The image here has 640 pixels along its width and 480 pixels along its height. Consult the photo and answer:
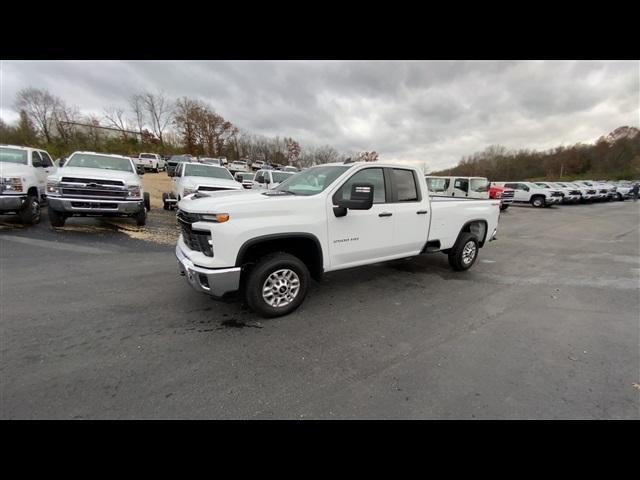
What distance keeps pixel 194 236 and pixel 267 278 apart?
97 cm

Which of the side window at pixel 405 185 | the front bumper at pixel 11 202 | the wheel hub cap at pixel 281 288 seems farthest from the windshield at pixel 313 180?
the front bumper at pixel 11 202

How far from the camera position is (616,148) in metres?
61.4

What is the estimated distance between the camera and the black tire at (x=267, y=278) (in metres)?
3.15

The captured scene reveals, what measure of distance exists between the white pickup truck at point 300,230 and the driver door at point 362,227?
0.01 m

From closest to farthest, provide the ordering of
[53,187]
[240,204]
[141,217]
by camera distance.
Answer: [240,204]
[53,187]
[141,217]

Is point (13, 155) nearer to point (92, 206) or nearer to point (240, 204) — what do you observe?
point (92, 206)

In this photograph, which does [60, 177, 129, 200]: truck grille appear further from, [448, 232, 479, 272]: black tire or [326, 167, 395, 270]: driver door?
[448, 232, 479, 272]: black tire

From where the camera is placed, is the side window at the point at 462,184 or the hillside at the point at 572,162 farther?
the hillside at the point at 572,162

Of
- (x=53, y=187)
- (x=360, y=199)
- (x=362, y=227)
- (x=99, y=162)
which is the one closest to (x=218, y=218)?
(x=360, y=199)

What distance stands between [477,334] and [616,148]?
292 ft

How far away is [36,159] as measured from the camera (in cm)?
792

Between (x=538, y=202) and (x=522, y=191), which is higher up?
(x=522, y=191)

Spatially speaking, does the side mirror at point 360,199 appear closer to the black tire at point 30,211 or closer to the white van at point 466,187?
the black tire at point 30,211
